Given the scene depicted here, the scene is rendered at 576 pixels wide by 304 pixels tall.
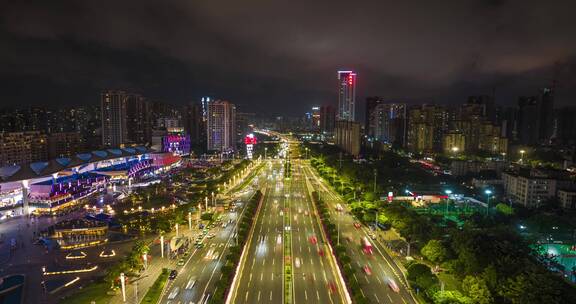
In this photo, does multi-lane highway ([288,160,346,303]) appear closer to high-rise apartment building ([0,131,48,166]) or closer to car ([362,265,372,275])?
car ([362,265,372,275])

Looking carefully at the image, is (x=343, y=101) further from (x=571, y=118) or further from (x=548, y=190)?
(x=548, y=190)

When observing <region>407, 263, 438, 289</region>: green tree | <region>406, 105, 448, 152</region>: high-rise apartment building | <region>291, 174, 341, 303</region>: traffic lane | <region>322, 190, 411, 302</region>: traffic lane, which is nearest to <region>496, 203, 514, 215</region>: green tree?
<region>322, 190, 411, 302</region>: traffic lane

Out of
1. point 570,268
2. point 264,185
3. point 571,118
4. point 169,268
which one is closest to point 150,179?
point 264,185

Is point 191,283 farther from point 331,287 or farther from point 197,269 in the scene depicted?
A: point 331,287

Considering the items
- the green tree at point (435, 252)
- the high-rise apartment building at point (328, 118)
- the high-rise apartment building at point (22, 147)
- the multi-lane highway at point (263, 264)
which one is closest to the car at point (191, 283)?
the multi-lane highway at point (263, 264)

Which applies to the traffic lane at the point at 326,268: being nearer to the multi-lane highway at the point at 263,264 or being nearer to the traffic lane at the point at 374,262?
the traffic lane at the point at 374,262

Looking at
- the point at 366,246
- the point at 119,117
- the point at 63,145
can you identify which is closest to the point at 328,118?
the point at 119,117

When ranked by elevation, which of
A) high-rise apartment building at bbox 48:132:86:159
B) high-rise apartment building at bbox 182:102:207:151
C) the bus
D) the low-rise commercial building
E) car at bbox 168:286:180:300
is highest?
high-rise apartment building at bbox 182:102:207:151
